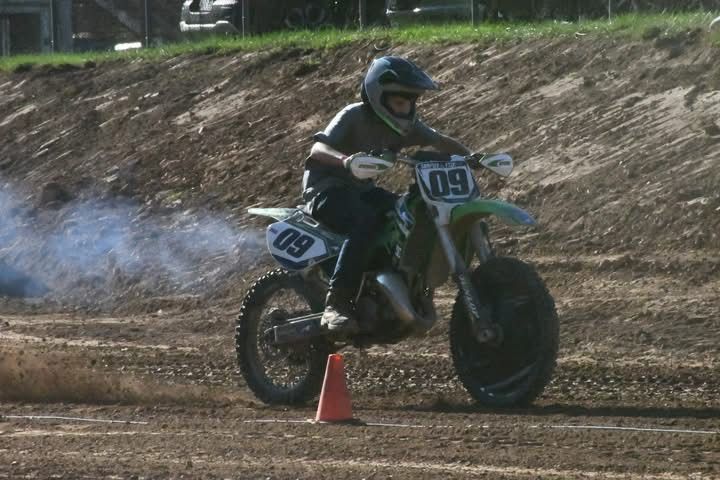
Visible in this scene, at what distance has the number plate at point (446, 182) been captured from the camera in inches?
400

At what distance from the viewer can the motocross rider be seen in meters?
10.5

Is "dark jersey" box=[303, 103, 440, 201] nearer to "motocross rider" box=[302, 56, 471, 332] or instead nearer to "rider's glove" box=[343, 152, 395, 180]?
"motocross rider" box=[302, 56, 471, 332]

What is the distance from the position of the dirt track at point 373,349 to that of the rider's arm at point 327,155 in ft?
5.20

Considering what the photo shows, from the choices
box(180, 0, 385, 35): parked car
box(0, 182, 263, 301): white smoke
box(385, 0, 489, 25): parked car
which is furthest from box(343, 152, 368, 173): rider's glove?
box(180, 0, 385, 35): parked car

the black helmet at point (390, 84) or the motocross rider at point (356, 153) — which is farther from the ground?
the black helmet at point (390, 84)

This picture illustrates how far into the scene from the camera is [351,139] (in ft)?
35.1

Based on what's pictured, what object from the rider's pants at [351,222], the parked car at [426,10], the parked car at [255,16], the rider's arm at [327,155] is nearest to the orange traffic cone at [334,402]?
the rider's pants at [351,222]

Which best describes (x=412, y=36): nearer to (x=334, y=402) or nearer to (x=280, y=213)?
(x=280, y=213)

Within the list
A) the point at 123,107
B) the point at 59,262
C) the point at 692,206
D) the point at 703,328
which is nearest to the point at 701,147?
the point at 692,206

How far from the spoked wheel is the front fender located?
140 centimetres

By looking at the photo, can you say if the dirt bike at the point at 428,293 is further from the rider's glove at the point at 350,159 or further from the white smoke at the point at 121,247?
the white smoke at the point at 121,247

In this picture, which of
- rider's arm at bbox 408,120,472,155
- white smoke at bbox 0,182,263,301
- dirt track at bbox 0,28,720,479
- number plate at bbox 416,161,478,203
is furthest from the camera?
white smoke at bbox 0,182,263,301

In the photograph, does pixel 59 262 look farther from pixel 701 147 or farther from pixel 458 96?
pixel 701 147

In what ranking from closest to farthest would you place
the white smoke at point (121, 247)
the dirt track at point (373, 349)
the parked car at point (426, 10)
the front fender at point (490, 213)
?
1. the dirt track at point (373, 349)
2. the front fender at point (490, 213)
3. the white smoke at point (121, 247)
4. the parked car at point (426, 10)
